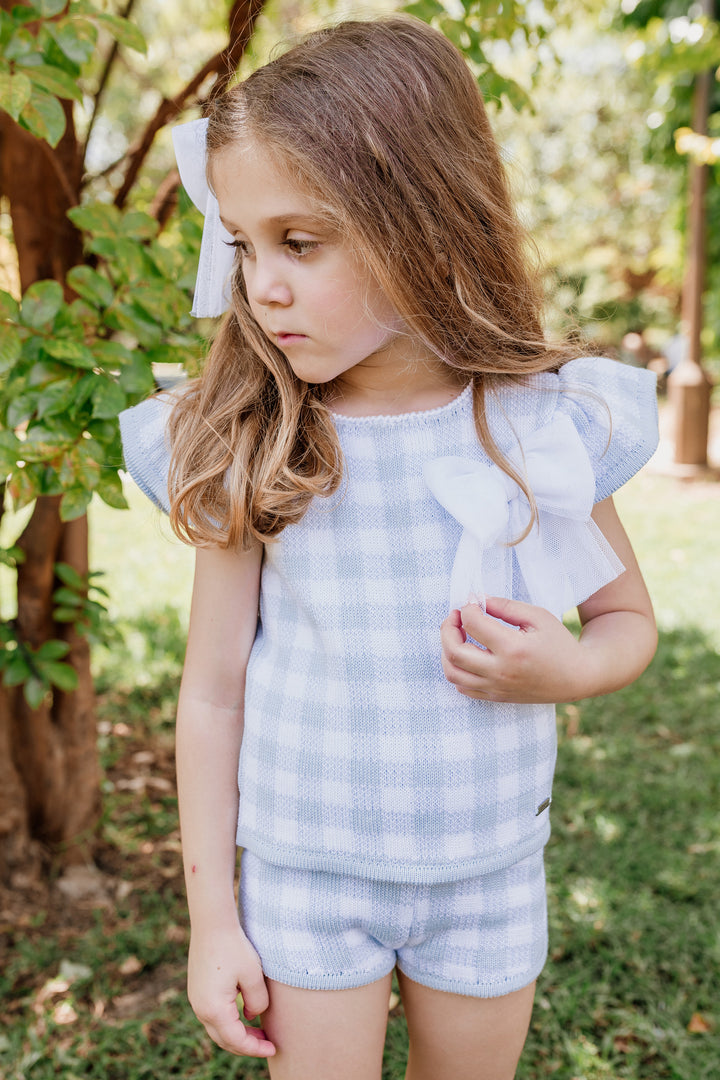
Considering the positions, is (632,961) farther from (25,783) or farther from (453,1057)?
(25,783)

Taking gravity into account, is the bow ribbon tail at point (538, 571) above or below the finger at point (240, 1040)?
above

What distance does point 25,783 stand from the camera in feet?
8.34

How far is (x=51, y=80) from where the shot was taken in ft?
4.69

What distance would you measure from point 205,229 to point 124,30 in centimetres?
44

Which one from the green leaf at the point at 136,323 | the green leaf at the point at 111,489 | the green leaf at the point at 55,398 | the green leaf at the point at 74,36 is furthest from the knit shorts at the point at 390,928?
the green leaf at the point at 74,36

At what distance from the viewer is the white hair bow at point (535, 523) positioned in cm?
116

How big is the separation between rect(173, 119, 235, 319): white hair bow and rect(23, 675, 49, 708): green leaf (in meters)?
1.17

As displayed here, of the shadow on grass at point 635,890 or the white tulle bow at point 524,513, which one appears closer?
the white tulle bow at point 524,513

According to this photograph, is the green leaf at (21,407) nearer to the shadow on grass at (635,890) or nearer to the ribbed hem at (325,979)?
the ribbed hem at (325,979)

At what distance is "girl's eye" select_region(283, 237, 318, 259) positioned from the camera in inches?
44.5

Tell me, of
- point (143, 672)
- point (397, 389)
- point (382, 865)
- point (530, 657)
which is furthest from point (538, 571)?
point (143, 672)

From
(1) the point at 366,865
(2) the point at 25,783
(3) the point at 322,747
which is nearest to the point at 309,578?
(3) the point at 322,747

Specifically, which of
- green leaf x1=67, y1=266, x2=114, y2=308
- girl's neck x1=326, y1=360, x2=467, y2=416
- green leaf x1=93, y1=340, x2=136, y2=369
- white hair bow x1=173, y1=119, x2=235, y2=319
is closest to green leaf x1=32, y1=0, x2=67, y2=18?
white hair bow x1=173, y1=119, x2=235, y2=319

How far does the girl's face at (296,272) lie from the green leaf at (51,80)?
43 centimetres
